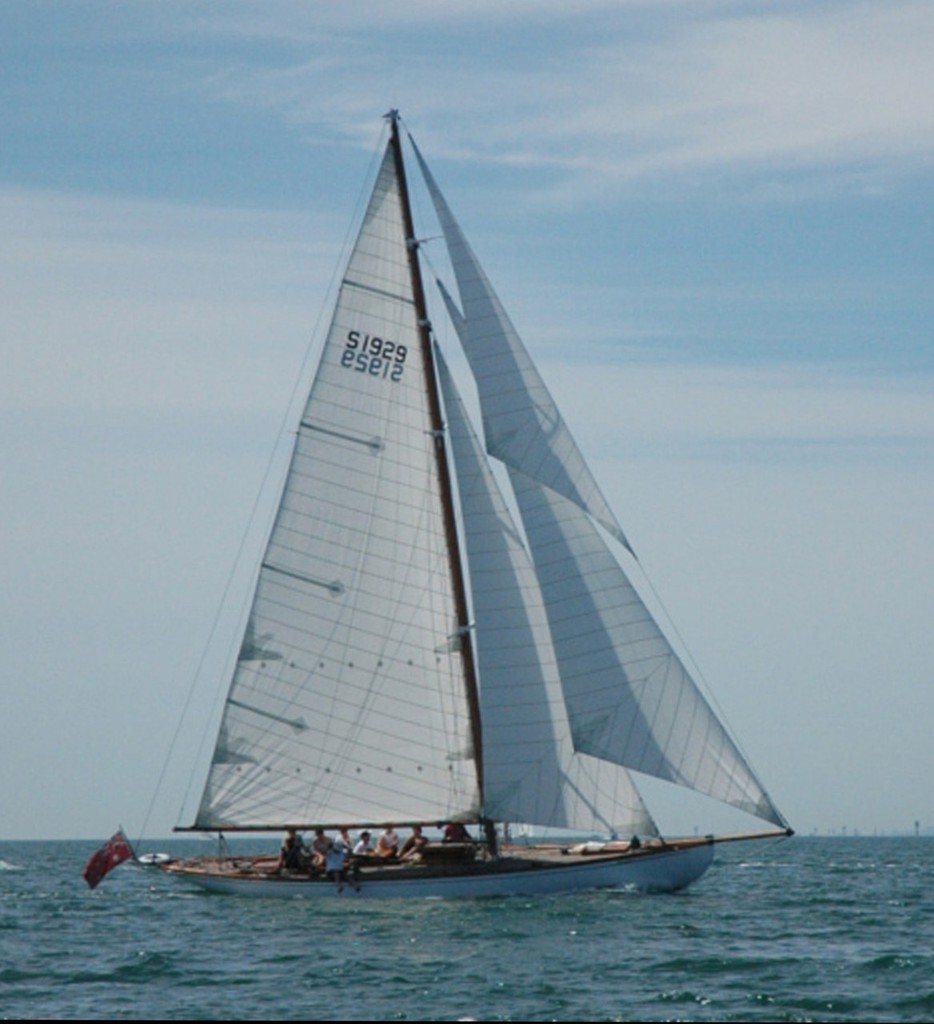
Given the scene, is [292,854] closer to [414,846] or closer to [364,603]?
[414,846]

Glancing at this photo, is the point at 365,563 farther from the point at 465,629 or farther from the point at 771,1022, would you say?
the point at 771,1022

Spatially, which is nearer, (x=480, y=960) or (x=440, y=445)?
(x=480, y=960)

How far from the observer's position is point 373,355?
45219 millimetres

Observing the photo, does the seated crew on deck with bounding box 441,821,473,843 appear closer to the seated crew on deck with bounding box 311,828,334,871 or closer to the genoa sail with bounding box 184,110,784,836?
the genoa sail with bounding box 184,110,784,836

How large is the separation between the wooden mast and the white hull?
87.2 inches

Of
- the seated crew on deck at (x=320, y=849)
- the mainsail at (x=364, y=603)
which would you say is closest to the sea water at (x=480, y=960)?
the seated crew on deck at (x=320, y=849)

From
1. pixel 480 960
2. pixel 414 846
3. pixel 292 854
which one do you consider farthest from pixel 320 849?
pixel 480 960

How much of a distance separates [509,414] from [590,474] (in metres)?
2.08

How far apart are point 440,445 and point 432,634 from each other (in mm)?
4117

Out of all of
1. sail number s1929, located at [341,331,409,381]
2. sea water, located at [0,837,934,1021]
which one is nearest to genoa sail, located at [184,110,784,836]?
sail number s1929, located at [341,331,409,381]

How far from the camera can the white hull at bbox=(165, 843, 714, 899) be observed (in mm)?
43250

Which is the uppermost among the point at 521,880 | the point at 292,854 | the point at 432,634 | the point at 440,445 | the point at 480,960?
the point at 440,445

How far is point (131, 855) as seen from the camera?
1919 inches

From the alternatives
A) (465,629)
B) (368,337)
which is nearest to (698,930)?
(465,629)
